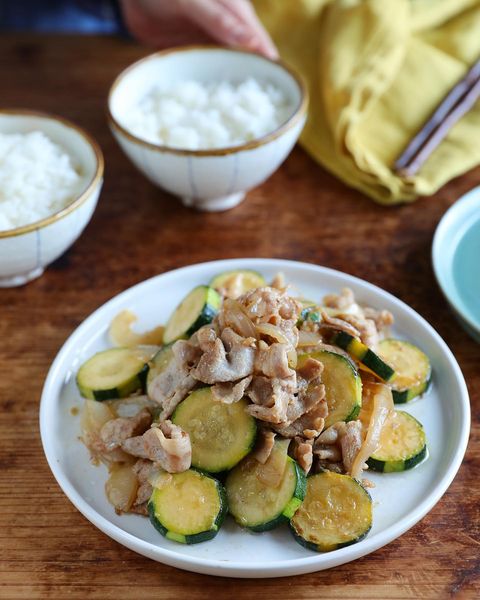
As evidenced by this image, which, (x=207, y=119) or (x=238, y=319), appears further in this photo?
(x=207, y=119)

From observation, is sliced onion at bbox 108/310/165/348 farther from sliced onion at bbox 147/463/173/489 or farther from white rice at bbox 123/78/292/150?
white rice at bbox 123/78/292/150

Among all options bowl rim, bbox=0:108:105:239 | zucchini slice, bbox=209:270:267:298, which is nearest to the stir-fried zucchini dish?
zucchini slice, bbox=209:270:267:298

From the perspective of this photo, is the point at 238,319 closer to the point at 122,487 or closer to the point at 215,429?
the point at 215,429

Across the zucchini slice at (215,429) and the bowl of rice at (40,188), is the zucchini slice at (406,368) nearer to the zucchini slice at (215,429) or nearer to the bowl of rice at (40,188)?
the zucchini slice at (215,429)

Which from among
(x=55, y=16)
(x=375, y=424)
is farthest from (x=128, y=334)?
(x=55, y=16)

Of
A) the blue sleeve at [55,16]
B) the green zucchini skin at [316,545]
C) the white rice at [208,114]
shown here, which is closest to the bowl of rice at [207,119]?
the white rice at [208,114]

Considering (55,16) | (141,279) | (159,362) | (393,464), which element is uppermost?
(393,464)
